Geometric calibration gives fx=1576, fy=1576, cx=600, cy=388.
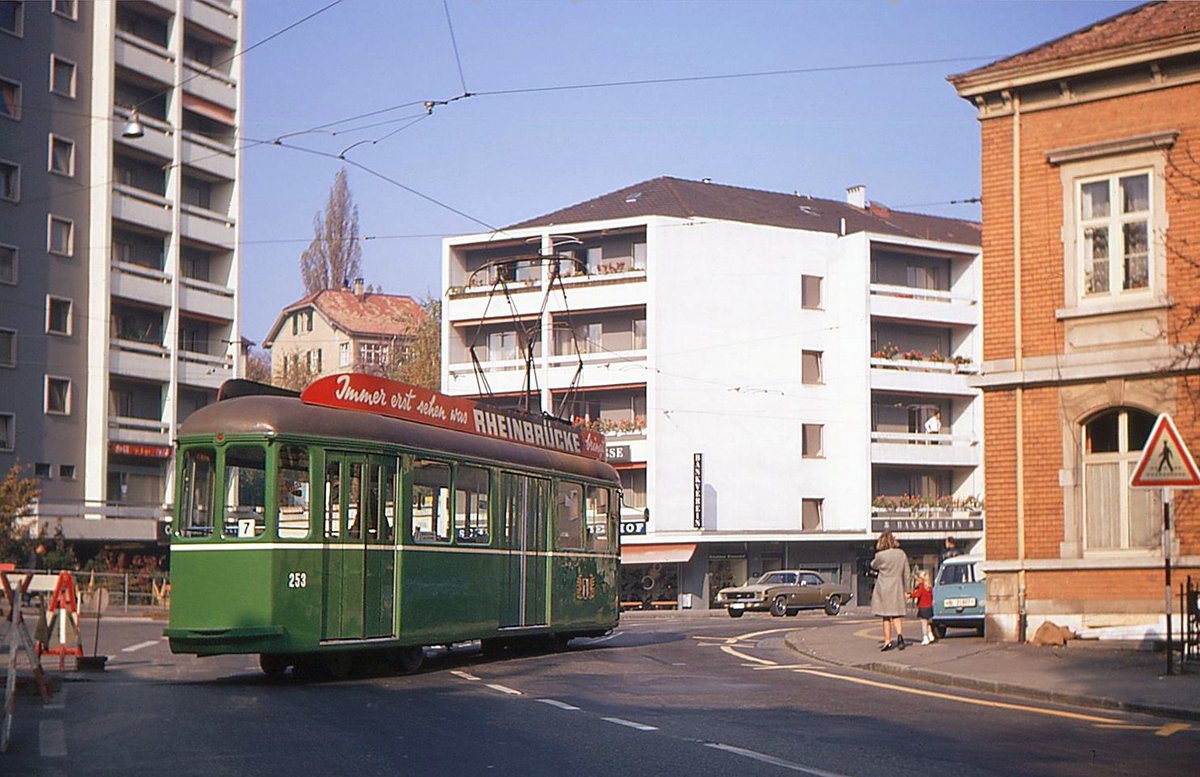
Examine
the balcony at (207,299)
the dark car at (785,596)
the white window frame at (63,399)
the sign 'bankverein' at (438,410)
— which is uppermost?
the balcony at (207,299)

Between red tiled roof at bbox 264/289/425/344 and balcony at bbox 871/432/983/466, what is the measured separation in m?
41.3

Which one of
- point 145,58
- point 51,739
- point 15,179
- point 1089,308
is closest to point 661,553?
point 145,58

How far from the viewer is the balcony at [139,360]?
56.2 meters

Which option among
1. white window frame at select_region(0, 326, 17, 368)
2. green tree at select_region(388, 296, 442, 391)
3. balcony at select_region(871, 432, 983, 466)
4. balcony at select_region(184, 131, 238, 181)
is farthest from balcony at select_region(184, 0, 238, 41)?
balcony at select_region(871, 432, 983, 466)

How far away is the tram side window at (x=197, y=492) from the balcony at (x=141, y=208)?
41296 millimetres

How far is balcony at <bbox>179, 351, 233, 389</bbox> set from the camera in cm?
5931

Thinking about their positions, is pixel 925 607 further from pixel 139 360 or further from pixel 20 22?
pixel 20 22

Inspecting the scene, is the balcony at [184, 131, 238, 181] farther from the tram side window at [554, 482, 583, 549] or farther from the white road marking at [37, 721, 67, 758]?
the white road marking at [37, 721, 67, 758]

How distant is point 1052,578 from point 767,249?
44.5m

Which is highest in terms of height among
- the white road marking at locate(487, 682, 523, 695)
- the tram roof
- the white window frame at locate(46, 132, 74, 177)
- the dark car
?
the white window frame at locate(46, 132, 74, 177)

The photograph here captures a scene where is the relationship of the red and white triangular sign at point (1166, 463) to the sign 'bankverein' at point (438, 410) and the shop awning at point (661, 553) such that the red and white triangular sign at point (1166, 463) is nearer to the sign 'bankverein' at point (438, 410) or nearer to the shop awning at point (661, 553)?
the sign 'bankverein' at point (438, 410)

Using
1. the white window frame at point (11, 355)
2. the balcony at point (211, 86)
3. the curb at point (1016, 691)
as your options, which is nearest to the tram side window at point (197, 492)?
the curb at point (1016, 691)

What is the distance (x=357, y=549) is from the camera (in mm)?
17938

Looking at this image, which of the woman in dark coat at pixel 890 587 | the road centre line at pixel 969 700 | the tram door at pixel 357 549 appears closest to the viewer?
the road centre line at pixel 969 700
